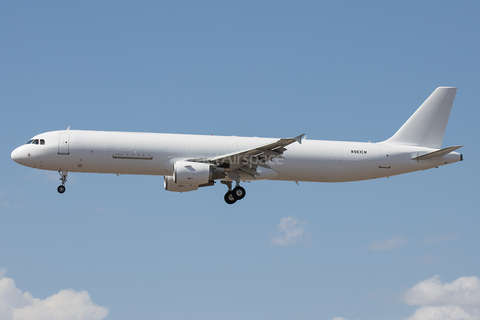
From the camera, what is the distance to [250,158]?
34906 millimetres

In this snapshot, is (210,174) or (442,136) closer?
(210,174)

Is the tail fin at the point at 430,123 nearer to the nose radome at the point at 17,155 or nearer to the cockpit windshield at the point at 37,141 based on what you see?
the cockpit windshield at the point at 37,141

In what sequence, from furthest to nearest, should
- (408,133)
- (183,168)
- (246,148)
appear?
(408,133) → (246,148) → (183,168)

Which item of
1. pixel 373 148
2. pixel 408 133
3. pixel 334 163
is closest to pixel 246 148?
pixel 334 163

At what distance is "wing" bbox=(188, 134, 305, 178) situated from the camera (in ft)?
111

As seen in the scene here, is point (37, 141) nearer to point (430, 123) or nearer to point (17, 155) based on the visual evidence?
point (17, 155)

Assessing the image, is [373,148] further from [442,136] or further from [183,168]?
[183,168]

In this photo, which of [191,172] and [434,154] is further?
[434,154]

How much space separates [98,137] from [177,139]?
506 cm

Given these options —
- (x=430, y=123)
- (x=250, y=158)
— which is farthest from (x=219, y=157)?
(x=430, y=123)

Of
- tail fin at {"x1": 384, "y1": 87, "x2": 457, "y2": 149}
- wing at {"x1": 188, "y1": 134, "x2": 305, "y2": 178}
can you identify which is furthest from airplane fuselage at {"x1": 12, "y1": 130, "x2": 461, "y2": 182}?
tail fin at {"x1": 384, "y1": 87, "x2": 457, "y2": 149}

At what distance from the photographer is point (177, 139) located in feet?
117

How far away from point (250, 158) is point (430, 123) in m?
14.7

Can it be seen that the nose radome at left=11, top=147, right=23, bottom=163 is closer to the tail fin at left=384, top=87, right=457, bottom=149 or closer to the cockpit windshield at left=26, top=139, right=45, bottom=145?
the cockpit windshield at left=26, top=139, right=45, bottom=145
